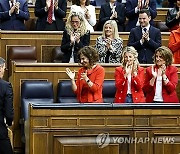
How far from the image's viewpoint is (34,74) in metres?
10.1

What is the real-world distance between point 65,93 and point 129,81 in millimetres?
1152

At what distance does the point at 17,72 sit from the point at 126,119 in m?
2.52

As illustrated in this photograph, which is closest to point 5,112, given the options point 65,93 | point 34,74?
point 65,93

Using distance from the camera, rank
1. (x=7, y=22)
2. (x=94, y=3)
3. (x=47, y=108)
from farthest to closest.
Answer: (x=94, y=3) → (x=7, y=22) → (x=47, y=108)

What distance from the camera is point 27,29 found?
496 inches

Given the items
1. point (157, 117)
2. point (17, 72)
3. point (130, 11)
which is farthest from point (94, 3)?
point (157, 117)

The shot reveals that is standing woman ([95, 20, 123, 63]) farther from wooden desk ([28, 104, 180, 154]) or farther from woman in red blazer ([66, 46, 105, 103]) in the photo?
wooden desk ([28, 104, 180, 154])

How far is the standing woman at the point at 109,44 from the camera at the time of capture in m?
10.3

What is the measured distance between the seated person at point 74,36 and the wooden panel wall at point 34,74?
0.54 metres

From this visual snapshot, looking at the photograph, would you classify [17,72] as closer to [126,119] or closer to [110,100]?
[110,100]

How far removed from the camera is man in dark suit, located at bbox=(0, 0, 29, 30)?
1177 centimetres

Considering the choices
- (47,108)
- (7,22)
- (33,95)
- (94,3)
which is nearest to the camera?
(47,108)

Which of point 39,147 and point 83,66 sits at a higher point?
point 83,66

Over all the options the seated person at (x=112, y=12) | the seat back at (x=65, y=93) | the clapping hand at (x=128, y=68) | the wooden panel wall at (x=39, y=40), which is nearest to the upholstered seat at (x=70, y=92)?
the seat back at (x=65, y=93)
